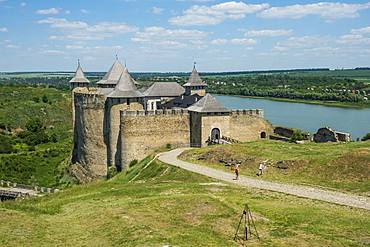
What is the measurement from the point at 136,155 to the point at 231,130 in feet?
18.2

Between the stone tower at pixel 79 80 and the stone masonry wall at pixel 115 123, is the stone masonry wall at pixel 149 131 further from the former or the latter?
the stone tower at pixel 79 80

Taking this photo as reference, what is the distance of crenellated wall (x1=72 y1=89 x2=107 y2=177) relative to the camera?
2720 cm

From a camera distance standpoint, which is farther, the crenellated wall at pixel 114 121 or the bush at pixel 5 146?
the bush at pixel 5 146

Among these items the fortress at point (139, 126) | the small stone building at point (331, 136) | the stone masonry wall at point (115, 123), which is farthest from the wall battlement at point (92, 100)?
the small stone building at point (331, 136)

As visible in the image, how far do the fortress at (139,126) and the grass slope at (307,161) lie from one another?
4.13 m

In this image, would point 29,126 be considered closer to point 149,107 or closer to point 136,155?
point 149,107

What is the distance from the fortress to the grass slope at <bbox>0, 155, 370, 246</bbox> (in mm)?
9936

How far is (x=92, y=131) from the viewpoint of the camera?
2775cm

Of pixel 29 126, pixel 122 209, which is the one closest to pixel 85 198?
pixel 122 209

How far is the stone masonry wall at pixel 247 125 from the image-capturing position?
2717 cm

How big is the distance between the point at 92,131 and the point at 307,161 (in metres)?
14.0

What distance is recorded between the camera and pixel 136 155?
84.4 ft

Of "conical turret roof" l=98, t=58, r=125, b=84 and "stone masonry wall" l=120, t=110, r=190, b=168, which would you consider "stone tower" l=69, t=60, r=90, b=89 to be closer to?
→ "conical turret roof" l=98, t=58, r=125, b=84

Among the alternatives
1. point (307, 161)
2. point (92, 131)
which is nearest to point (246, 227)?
point (307, 161)
